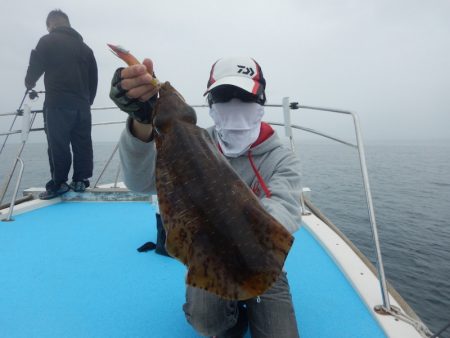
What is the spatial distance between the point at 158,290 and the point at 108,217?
2.60 m

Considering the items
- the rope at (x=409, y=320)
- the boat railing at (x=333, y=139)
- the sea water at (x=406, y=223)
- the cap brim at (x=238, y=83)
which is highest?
the cap brim at (x=238, y=83)

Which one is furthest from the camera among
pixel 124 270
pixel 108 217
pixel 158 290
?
pixel 108 217

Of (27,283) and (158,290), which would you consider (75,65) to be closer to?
(27,283)

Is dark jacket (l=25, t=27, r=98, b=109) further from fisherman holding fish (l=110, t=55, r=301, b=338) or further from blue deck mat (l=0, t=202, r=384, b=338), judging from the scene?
fisherman holding fish (l=110, t=55, r=301, b=338)

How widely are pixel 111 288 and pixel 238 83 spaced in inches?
93.0

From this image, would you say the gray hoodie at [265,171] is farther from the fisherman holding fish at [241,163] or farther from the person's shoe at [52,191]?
the person's shoe at [52,191]

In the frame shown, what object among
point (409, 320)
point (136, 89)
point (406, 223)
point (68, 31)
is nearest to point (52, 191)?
point (68, 31)

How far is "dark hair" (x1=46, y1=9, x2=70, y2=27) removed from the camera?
5.50m

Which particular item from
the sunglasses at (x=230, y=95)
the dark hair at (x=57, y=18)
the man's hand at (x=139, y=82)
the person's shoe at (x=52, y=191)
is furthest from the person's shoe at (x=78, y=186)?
the man's hand at (x=139, y=82)

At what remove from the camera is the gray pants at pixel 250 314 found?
209 centimetres

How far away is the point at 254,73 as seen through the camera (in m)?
2.34

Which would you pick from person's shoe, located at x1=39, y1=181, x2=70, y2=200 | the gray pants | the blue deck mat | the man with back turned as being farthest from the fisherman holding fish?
person's shoe, located at x1=39, y1=181, x2=70, y2=200

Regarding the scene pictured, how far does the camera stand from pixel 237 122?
230 cm

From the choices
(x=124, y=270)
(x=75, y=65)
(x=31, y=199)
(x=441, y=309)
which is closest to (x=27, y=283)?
(x=124, y=270)
